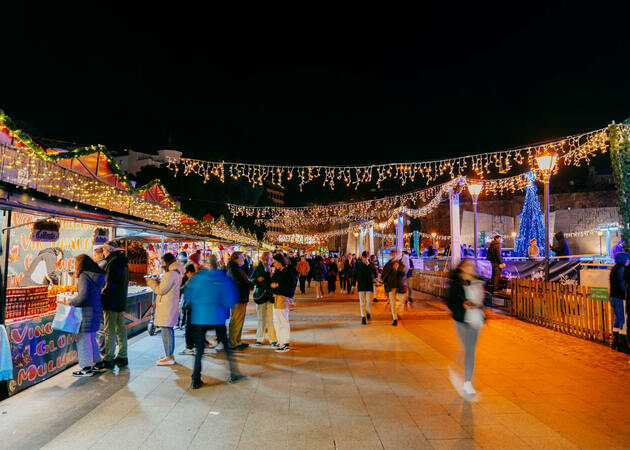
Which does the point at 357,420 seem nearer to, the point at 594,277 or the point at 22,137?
the point at 22,137

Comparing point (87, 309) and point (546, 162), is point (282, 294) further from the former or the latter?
point (546, 162)

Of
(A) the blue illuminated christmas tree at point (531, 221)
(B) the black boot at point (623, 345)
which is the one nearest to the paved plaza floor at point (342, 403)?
(B) the black boot at point (623, 345)

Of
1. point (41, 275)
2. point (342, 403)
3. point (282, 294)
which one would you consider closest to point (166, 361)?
point (282, 294)

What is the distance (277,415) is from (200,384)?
1.31 meters

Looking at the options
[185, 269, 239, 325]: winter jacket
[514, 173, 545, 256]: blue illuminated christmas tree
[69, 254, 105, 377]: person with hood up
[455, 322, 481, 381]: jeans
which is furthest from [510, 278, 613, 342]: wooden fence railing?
[69, 254, 105, 377]: person with hood up

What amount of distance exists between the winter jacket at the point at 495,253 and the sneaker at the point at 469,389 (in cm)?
903

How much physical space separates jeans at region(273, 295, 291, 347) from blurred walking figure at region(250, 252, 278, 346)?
1.24ft

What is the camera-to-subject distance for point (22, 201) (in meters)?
4.46

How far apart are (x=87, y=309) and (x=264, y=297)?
8.84ft

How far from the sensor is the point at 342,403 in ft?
12.9

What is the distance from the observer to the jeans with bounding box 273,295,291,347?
6.17 metres

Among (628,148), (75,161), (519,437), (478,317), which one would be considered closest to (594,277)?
(628,148)

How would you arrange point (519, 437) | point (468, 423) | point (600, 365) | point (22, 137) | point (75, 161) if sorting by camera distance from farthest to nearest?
1. point (75, 161)
2. point (600, 365)
3. point (22, 137)
4. point (468, 423)
5. point (519, 437)

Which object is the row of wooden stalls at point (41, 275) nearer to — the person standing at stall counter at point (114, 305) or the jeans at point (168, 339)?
the person standing at stall counter at point (114, 305)
